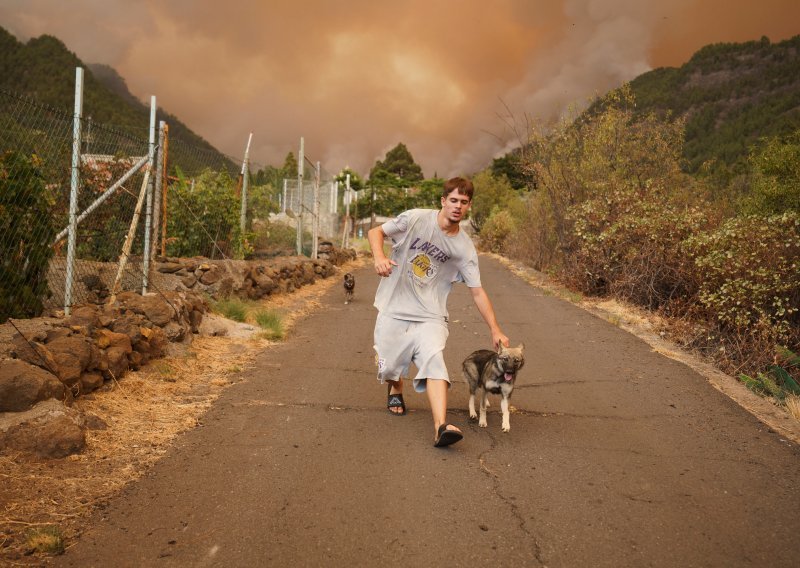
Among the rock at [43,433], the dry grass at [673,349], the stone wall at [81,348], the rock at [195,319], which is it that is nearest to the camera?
the rock at [43,433]

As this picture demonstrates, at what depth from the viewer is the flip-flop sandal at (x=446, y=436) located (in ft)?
15.4

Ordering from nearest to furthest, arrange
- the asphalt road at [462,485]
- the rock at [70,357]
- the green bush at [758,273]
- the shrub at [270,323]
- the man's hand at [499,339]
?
the asphalt road at [462,485], the man's hand at [499,339], the rock at [70,357], the green bush at [758,273], the shrub at [270,323]

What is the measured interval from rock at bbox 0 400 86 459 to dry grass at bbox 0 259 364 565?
0.09 metres

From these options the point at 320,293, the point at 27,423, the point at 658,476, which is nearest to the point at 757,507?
the point at 658,476

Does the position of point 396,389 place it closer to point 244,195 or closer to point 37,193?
point 37,193

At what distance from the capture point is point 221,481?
4195mm

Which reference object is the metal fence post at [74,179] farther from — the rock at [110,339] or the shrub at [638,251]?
the shrub at [638,251]

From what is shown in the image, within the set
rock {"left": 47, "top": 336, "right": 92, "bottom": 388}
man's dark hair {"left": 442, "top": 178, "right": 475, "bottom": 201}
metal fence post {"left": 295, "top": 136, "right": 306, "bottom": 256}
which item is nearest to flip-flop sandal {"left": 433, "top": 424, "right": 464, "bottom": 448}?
man's dark hair {"left": 442, "top": 178, "right": 475, "bottom": 201}

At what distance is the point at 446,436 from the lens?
4723 mm

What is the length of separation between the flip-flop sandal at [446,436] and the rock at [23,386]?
302 cm

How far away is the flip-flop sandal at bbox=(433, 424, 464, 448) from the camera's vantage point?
4.70 meters

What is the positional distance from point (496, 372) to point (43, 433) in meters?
3.51

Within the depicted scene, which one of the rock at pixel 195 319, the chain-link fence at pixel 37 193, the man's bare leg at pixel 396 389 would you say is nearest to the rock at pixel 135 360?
the chain-link fence at pixel 37 193

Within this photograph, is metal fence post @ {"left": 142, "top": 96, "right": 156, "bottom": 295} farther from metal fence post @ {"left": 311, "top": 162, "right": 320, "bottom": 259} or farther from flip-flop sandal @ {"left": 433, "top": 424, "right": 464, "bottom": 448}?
metal fence post @ {"left": 311, "top": 162, "right": 320, "bottom": 259}
